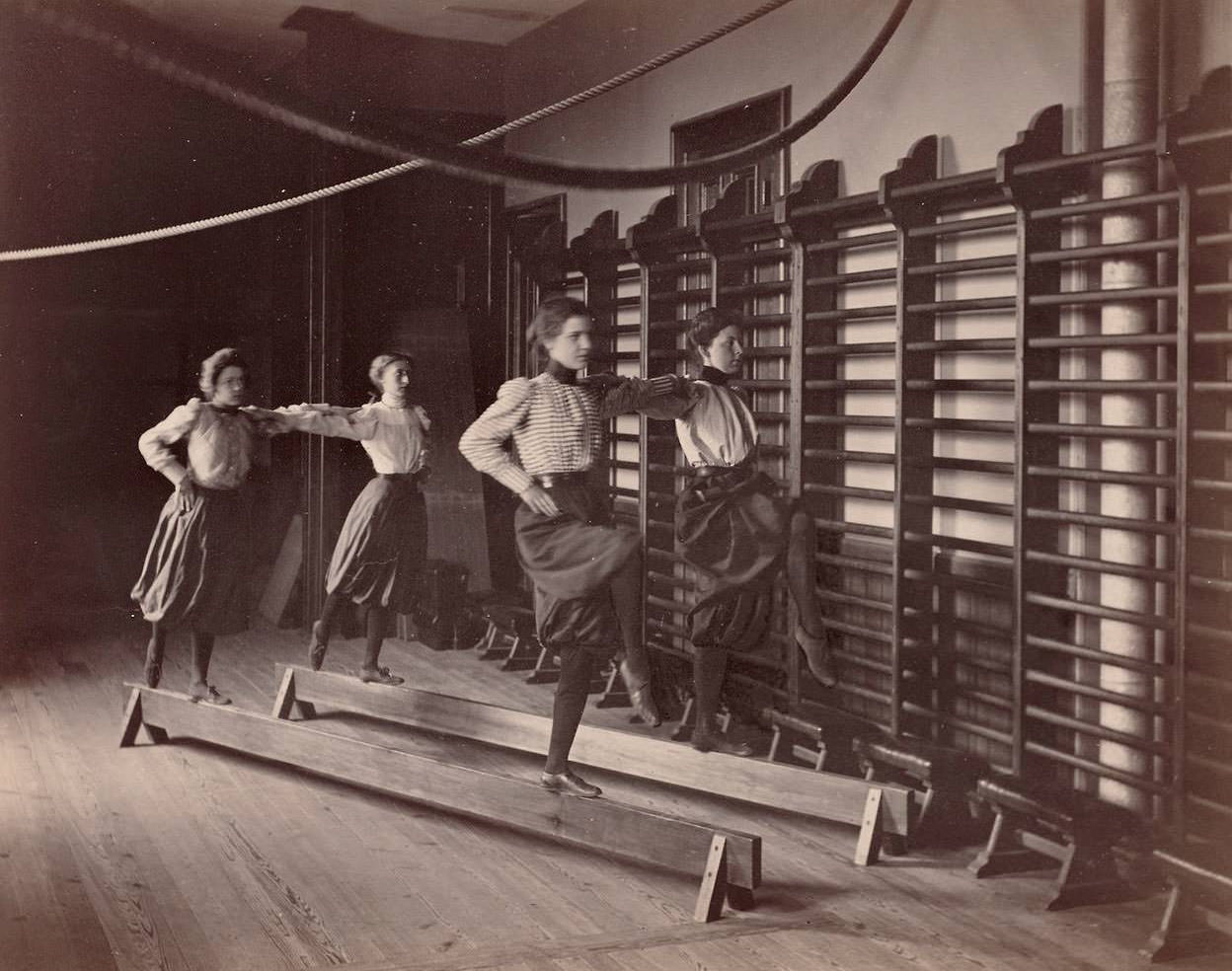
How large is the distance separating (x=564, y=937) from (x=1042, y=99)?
8.58 feet

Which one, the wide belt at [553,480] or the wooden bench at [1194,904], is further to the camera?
the wide belt at [553,480]

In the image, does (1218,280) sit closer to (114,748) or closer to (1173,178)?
(1173,178)

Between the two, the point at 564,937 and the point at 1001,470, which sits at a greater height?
the point at 1001,470

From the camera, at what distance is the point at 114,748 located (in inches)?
199

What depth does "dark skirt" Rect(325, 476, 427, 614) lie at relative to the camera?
4.97 metres

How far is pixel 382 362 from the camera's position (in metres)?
4.67

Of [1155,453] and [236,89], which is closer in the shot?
[236,89]

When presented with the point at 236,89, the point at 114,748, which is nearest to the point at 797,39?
the point at 236,89

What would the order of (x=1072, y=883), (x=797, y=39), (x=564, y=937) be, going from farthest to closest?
(x=797, y=39), (x=1072, y=883), (x=564, y=937)

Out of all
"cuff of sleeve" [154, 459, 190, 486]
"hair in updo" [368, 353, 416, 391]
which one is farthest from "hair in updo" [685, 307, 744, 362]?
"cuff of sleeve" [154, 459, 190, 486]

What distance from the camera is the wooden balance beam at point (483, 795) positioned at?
3.55 metres

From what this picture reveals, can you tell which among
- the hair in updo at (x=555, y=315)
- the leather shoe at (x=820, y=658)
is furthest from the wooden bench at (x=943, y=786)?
the hair in updo at (x=555, y=315)

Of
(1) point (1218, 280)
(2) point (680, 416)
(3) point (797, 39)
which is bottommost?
(2) point (680, 416)

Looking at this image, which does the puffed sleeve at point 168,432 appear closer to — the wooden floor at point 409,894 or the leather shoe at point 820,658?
the wooden floor at point 409,894
